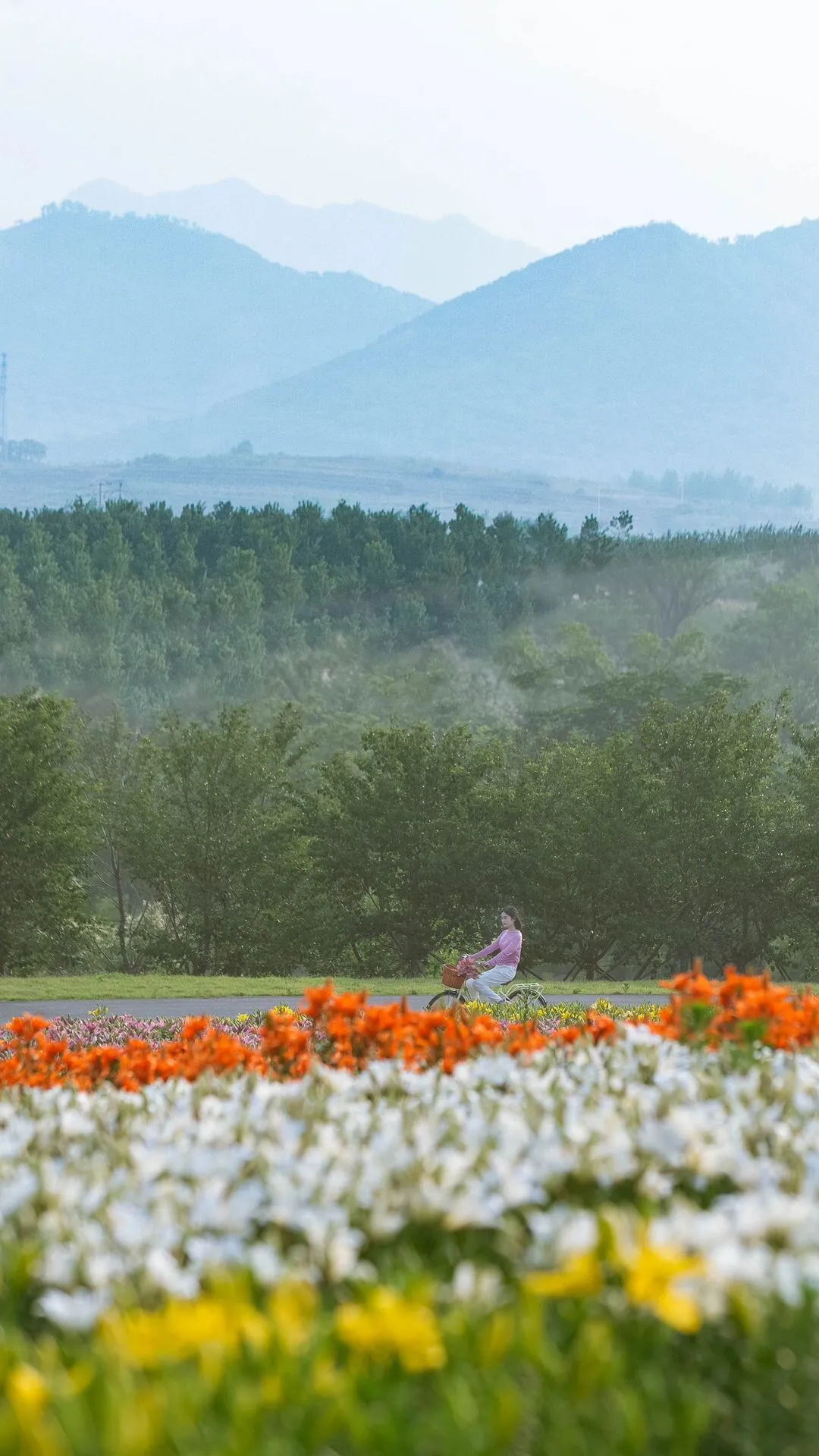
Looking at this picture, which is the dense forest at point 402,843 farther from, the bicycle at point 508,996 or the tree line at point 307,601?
the tree line at point 307,601

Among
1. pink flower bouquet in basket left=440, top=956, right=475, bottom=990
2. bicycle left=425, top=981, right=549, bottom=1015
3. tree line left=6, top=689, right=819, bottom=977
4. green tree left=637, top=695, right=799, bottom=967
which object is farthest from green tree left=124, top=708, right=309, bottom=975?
pink flower bouquet in basket left=440, top=956, right=475, bottom=990

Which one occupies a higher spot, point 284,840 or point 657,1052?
point 657,1052

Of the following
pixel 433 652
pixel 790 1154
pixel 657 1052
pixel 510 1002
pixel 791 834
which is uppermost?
pixel 790 1154

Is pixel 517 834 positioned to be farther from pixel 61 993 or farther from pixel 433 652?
pixel 433 652

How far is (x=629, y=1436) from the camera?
8.20 ft

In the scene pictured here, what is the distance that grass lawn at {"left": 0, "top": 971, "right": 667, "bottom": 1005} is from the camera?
20.8m

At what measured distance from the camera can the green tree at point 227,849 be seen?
1382 inches

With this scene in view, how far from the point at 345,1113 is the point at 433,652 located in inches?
3425

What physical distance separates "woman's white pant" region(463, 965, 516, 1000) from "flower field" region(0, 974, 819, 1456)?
1091cm

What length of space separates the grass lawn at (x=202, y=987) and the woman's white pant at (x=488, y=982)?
3.93 meters

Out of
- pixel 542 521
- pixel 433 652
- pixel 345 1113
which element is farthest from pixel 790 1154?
pixel 542 521

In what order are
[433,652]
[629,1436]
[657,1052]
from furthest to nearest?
[433,652], [657,1052], [629,1436]

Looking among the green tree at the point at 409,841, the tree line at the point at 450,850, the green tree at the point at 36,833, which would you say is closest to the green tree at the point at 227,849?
the tree line at the point at 450,850

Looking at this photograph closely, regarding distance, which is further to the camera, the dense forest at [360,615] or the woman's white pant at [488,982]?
the dense forest at [360,615]
